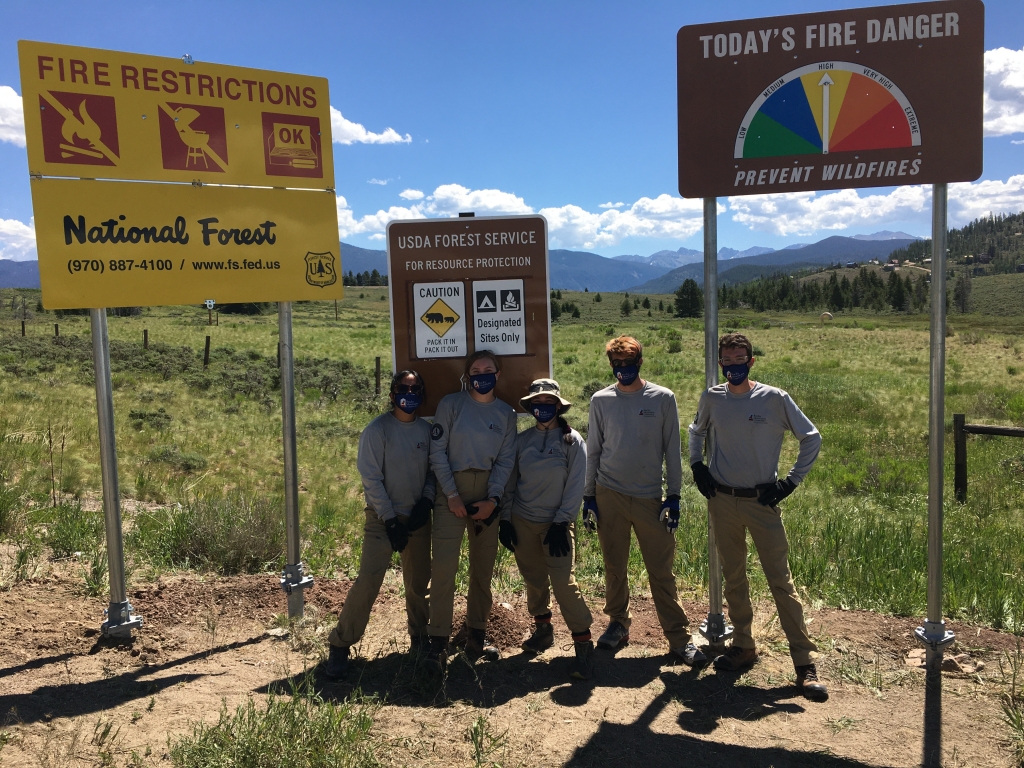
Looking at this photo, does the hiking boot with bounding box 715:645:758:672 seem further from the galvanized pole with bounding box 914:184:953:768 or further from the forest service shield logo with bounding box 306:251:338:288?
the forest service shield logo with bounding box 306:251:338:288

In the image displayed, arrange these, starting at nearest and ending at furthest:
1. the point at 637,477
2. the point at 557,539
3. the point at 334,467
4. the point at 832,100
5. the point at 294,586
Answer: the point at 832,100 → the point at 557,539 → the point at 637,477 → the point at 294,586 → the point at 334,467

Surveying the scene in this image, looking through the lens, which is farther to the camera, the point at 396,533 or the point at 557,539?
the point at 557,539

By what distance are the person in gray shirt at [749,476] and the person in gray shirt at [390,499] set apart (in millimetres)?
1731

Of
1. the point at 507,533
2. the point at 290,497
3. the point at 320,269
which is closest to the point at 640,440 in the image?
the point at 507,533

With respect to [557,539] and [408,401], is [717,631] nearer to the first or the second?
[557,539]

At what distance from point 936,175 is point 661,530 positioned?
109 inches

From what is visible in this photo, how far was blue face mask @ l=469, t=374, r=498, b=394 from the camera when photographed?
4.83 m

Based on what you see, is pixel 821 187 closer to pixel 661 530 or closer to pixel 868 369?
pixel 661 530

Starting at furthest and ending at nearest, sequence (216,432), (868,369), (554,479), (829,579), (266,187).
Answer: (868,369) → (216,432) → (829,579) → (266,187) → (554,479)

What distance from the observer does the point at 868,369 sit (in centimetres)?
3003

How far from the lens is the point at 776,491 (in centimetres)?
444

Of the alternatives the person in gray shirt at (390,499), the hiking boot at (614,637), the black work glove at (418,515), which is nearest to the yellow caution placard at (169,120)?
the person in gray shirt at (390,499)

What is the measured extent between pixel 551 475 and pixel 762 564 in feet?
4.65

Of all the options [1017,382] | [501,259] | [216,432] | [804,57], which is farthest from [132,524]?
[1017,382]
